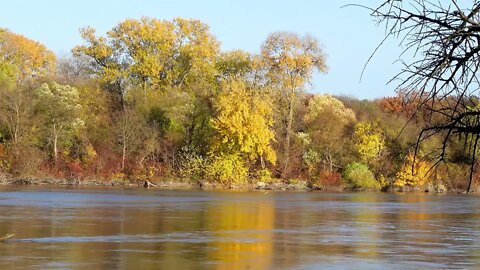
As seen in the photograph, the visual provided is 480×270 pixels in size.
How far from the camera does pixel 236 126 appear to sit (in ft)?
218

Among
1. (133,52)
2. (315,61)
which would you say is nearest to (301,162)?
(315,61)

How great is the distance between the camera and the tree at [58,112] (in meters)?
66.2

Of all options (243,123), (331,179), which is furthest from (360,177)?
(243,123)

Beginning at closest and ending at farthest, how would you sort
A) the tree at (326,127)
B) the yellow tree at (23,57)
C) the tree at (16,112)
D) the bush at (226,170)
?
1. the tree at (16,112)
2. the bush at (226,170)
3. the tree at (326,127)
4. the yellow tree at (23,57)

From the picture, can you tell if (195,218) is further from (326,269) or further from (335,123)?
(335,123)

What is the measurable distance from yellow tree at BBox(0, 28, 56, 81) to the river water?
152ft

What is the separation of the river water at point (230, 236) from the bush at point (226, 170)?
2677 cm

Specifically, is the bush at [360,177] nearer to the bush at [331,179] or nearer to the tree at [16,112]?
the bush at [331,179]

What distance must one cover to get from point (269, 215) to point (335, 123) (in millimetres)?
39011

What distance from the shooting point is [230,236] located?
79.6 ft

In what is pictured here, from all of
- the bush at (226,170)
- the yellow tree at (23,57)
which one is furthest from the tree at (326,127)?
the yellow tree at (23,57)

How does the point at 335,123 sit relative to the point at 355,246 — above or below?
above

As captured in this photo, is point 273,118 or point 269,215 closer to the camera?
point 269,215

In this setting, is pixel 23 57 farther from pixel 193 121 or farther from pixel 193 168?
pixel 193 168
